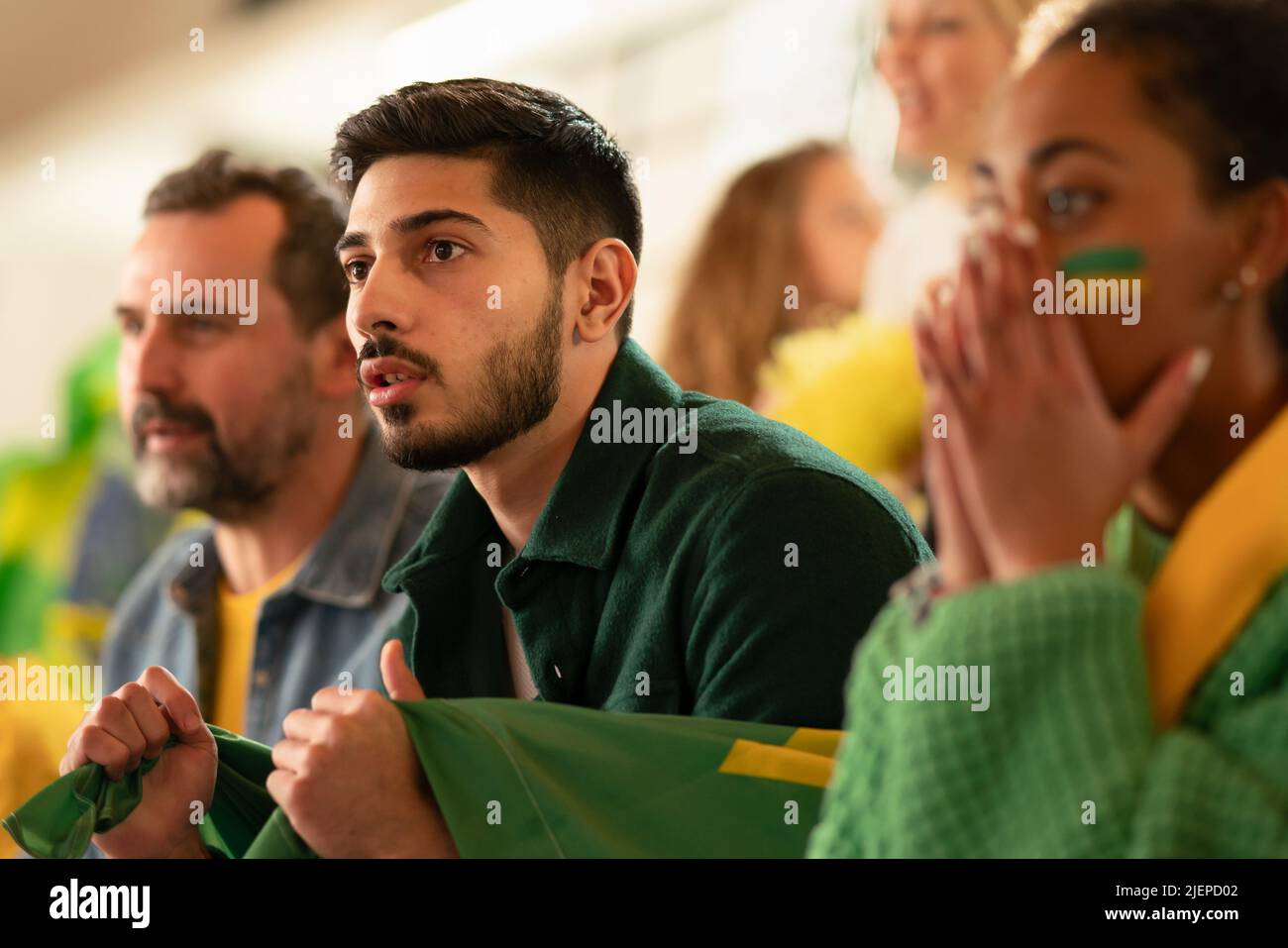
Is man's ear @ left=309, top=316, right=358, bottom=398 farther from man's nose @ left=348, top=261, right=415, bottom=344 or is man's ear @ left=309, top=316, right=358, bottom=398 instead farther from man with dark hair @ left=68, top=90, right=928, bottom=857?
man's nose @ left=348, top=261, right=415, bottom=344

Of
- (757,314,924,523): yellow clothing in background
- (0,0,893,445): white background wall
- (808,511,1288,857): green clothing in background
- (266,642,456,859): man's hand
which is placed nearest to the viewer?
(808,511,1288,857): green clothing in background

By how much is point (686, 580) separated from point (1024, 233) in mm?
377

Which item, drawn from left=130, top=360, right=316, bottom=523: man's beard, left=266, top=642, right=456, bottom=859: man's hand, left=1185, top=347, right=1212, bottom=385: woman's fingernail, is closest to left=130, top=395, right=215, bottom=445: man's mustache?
left=130, top=360, right=316, bottom=523: man's beard

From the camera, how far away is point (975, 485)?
82 cm

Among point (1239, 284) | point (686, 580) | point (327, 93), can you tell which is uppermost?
point (327, 93)

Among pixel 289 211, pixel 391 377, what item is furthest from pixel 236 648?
pixel 391 377

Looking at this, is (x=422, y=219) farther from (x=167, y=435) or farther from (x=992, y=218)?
(x=167, y=435)

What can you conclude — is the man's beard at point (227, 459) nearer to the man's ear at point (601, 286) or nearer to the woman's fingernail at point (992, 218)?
the man's ear at point (601, 286)

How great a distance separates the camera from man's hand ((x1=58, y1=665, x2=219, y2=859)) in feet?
3.70

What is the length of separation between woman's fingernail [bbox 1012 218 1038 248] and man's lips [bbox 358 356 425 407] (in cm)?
48

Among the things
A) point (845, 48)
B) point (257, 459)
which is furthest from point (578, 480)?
point (845, 48)

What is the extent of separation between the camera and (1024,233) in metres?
0.84

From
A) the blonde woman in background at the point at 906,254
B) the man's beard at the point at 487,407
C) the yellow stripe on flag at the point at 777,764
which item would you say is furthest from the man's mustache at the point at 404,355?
the blonde woman in background at the point at 906,254
